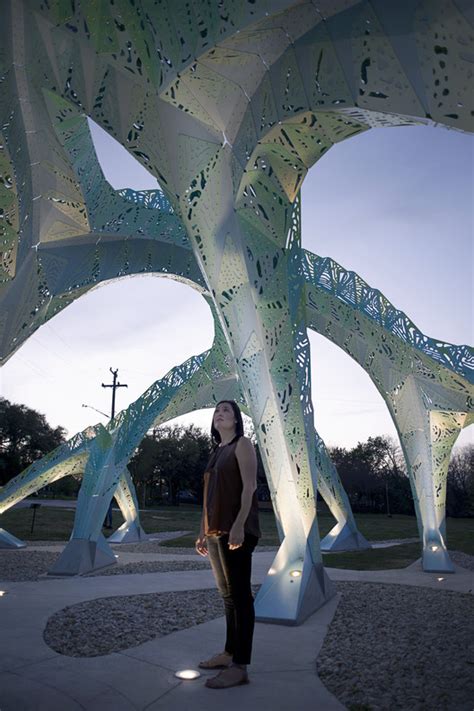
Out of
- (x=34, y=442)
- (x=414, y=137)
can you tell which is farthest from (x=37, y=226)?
(x=34, y=442)

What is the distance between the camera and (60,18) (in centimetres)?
602

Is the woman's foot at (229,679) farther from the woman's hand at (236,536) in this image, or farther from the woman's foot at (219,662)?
the woman's hand at (236,536)

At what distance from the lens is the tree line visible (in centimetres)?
4606

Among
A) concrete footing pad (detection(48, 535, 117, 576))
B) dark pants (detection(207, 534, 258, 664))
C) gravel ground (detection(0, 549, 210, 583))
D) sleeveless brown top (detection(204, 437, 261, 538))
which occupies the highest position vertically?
sleeveless brown top (detection(204, 437, 261, 538))

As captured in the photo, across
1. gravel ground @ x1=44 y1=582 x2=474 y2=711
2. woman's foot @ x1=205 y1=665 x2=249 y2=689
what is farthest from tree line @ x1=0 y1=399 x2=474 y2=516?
woman's foot @ x1=205 y1=665 x2=249 y2=689

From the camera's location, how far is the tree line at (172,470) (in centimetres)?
4606

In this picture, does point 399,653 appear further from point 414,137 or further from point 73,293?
point 73,293

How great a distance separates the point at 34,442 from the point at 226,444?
161 ft

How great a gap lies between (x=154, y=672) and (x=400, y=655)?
201 cm

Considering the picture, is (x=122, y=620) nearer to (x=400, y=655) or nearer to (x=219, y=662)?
(x=219, y=662)

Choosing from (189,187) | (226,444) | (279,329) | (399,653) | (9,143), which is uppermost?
(9,143)

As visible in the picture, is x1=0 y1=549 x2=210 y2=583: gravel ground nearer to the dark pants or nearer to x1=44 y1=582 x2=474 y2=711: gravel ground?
x1=44 y1=582 x2=474 y2=711: gravel ground

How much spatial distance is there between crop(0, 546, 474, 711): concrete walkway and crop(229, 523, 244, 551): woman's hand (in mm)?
866

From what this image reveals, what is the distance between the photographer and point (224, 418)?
412 centimetres
